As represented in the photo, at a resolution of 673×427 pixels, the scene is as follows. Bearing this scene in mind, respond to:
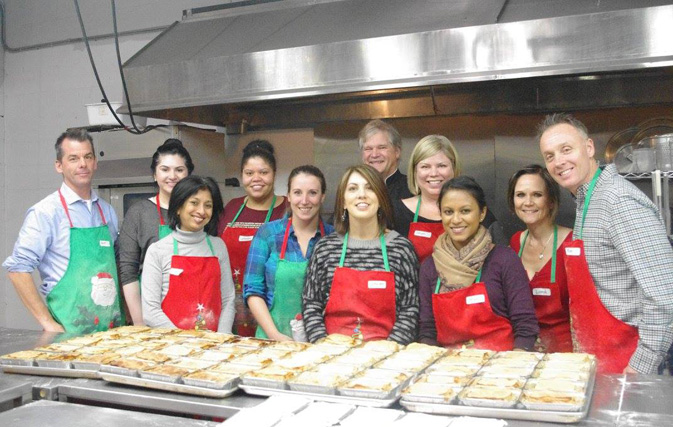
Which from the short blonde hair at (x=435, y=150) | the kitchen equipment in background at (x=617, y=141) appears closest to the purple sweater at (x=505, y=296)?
the short blonde hair at (x=435, y=150)

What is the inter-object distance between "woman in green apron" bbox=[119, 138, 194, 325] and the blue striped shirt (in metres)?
0.39

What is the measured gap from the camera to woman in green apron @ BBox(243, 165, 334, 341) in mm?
2627

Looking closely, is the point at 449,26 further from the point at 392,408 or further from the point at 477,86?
the point at 392,408

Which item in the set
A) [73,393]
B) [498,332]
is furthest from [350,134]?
[73,393]

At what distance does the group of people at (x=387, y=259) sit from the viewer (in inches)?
82.0

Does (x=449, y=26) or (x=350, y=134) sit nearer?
(x=449, y=26)

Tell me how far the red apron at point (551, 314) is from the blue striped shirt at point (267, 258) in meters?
0.89

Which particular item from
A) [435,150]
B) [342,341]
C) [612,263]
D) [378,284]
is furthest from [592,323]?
[435,150]

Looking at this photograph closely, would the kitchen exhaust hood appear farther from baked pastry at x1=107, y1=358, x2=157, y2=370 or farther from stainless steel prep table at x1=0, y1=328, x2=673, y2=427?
baked pastry at x1=107, y1=358, x2=157, y2=370

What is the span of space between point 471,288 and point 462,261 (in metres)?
0.10

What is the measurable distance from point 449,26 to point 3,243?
159 inches

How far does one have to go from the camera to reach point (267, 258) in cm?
268

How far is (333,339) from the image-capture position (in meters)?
1.99

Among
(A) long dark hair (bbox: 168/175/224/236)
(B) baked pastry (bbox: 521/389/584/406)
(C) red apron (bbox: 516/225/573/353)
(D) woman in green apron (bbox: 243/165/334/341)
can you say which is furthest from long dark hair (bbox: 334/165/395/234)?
(B) baked pastry (bbox: 521/389/584/406)
